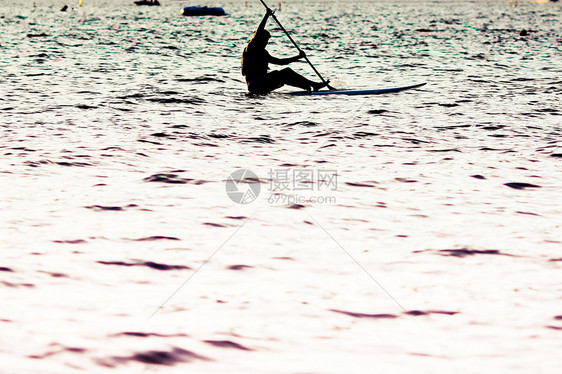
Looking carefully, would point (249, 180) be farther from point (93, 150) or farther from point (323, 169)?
point (93, 150)

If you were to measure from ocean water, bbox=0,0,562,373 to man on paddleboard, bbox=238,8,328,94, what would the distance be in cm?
164

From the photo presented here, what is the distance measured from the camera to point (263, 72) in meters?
15.6

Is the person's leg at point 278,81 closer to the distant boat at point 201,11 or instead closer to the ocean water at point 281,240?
the ocean water at point 281,240

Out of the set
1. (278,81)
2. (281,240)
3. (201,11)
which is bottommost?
(281,240)

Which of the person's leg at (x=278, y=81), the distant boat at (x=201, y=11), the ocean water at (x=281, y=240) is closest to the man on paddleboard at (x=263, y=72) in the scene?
the person's leg at (x=278, y=81)

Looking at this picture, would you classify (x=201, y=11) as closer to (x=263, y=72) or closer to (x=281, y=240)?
(x=263, y=72)

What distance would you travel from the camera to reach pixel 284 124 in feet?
40.7

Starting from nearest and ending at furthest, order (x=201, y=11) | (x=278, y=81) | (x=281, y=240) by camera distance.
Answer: (x=281, y=240) < (x=278, y=81) < (x=201, y=11)

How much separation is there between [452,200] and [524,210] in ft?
2.39

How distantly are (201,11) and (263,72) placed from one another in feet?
251

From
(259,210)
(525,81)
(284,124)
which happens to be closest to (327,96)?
(284,124)

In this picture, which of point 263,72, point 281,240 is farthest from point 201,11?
point 281,240

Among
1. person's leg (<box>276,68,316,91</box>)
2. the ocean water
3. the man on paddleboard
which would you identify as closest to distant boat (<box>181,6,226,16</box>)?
the man on paddleboard

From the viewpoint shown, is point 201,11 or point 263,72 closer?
point 263,72
